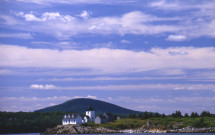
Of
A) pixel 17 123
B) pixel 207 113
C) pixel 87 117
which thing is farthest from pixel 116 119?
pixel 17 123

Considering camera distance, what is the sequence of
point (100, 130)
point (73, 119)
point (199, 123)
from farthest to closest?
point (73, 119), point (100, 130), point (199, 123)

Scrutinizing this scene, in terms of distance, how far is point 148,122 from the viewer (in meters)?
125

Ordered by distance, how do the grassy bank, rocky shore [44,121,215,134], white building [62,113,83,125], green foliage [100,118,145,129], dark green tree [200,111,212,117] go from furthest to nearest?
dark green tree [200,111,212,117] → white building [62,113,83,125] → green foliage [100,118,145,129] → the grassy bank → rocky shore [44,121,215,134]

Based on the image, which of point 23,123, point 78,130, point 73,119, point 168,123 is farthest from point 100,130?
point 23,123

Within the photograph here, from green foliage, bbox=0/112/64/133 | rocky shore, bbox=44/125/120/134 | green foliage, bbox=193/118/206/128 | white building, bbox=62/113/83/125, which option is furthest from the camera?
green foliage, bbox=0/112/64/133

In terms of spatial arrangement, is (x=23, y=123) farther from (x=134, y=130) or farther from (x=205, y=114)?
(x=205, y=114)

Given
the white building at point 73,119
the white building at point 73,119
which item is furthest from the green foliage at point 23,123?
the white building at point 73,119

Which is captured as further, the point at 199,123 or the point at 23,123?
the point at 23,123

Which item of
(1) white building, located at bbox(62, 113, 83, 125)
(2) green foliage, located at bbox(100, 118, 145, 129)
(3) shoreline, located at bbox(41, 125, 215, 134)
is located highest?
(1) white building, located at bbox(62, 113, 83, 125)

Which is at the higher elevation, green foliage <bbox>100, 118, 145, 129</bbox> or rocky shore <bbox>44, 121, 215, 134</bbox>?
green foliage <bbox>100, 118, 145, 129</bbox>

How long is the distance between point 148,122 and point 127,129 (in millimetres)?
7296

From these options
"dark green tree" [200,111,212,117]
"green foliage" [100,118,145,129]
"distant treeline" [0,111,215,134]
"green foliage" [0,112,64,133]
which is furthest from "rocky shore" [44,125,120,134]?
"green foliage" [0,112,64,133]

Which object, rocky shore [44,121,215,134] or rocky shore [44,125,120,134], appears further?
rocky shore [44,125,120,134]

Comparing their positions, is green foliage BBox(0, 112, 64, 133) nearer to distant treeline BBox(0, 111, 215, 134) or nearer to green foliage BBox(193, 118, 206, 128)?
distant treeline BBox(0, 111, 215, 134)
